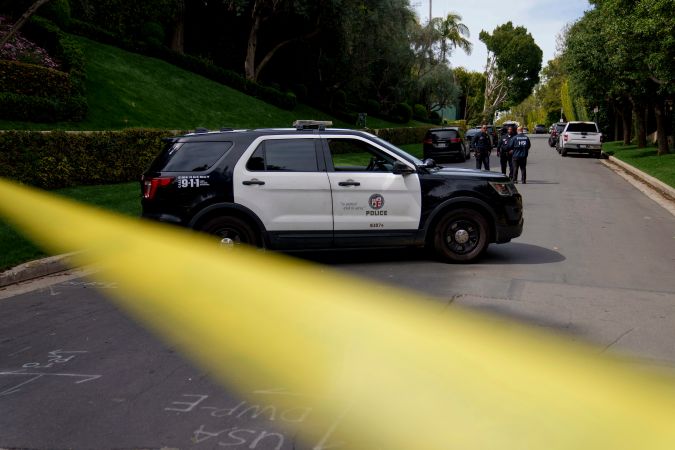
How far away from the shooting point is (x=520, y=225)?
8867 millimetres

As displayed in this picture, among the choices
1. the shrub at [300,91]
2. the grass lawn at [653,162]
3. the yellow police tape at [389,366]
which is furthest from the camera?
the shrub at [300,91]

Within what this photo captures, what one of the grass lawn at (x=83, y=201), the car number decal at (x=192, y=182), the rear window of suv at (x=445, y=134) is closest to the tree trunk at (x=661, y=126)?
the rear window of suv at (x=445, y=134)

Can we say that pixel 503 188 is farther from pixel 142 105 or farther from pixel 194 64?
pixel 194 64

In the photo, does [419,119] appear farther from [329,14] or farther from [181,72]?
[181,72]

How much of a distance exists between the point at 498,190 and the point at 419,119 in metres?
52.8

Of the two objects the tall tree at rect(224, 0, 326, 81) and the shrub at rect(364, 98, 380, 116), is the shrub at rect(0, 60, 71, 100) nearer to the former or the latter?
the tall tree at rect(224, 0, 326, 81)

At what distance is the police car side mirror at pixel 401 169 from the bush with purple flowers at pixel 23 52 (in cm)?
1377

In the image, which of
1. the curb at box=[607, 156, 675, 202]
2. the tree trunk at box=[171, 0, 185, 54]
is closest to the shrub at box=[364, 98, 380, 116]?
the tree trunk at box=[171, 0, 185, 54]

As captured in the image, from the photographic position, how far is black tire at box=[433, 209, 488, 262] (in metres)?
8.70

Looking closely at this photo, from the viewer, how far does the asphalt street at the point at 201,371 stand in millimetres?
3932

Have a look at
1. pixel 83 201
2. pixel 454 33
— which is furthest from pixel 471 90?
pixel 83 201

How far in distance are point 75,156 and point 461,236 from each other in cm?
916

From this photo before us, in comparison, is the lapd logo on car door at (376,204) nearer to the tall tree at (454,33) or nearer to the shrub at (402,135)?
the shrub at (402,135)

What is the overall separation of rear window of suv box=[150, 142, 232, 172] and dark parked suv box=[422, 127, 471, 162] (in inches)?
829
